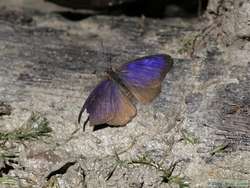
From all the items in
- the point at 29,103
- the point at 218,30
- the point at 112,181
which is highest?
the point at 218,30

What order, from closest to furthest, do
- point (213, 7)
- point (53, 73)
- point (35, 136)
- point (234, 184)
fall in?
point (234, 184)
point (35, 136)
point (53, 73)
point (213, 7)

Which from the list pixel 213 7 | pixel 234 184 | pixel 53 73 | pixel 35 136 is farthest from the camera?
pixel 213 7

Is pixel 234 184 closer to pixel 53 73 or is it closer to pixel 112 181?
pixel 112 181

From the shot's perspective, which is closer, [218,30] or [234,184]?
[234,184]

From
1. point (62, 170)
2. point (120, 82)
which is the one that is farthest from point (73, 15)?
point (62, 170)

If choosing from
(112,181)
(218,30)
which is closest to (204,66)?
(218,30)

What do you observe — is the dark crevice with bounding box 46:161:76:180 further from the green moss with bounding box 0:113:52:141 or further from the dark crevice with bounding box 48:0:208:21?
the dark crevice with bounding box 48:0:208:21

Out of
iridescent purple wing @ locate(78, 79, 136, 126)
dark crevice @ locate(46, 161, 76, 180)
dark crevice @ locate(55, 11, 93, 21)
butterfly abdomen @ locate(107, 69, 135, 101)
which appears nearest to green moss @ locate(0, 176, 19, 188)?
dark crevice @ locate(46, 161, 76, 180)
